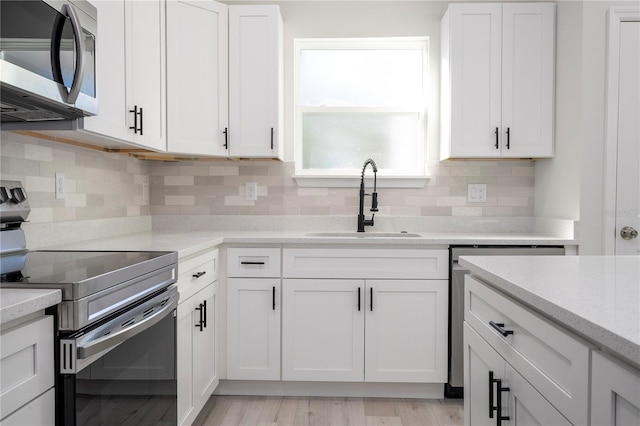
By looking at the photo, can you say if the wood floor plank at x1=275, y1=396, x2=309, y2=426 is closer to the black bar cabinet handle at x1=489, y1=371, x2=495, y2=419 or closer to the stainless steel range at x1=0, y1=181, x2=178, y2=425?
the stainless steel range at x1=0, y1=181, x2=178, y2=425

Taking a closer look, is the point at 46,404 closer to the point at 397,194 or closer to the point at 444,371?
the point at 444,371

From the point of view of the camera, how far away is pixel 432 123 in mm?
2875

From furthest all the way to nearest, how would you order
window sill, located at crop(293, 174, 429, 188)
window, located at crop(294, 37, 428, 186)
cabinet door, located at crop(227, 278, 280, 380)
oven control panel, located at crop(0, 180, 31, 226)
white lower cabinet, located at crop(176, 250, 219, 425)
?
window, located at crop(294, 37, 428, 186), window sill, located at crop(293, 174, 429, 188), cabinet door, located at crop(227, 278, 280, 380), white lower cabinet, located at crop(176, 250, 219, 425), oven control panel, located at crop(0, 180, 31, 226)

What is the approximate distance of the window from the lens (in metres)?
2.96

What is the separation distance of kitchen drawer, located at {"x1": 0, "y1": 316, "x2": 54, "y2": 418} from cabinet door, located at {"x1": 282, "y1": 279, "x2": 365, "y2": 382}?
1.45 meters

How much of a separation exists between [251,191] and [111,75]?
50.6 inches

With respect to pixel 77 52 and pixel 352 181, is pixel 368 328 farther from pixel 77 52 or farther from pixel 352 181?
pixel 77 52

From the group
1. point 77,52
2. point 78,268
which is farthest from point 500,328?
point 77,52

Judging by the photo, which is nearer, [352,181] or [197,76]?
[197,76]

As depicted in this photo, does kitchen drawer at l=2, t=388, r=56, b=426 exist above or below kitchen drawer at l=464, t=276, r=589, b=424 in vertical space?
below

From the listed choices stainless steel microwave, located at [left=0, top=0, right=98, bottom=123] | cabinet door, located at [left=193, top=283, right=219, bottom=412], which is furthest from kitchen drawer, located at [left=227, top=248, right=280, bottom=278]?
stainless steel microwave, located at [left=0, top=0, right=98, bottom=123]

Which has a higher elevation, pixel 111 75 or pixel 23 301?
pixel 111 75

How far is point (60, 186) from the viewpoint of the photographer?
1.90 m

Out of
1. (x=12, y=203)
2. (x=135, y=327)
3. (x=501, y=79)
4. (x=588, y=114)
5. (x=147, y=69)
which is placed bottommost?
(x=135, y=327)
